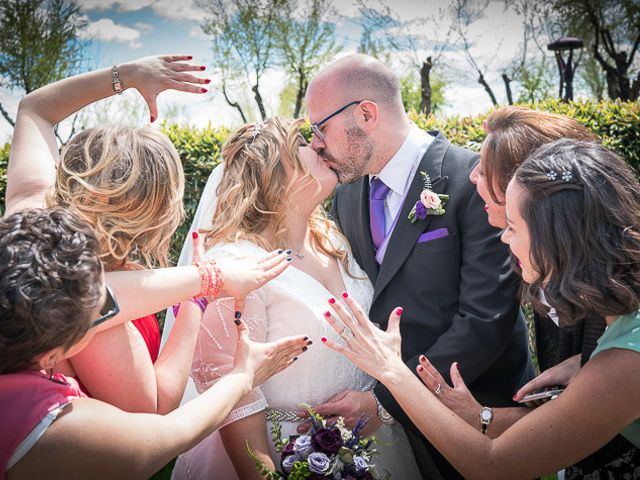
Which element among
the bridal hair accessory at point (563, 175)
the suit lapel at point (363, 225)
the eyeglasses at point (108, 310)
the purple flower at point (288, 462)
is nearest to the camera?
the eyeglasses at point (108, 310)

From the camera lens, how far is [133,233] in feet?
8.34

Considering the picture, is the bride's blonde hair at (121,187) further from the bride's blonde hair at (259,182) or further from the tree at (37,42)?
A: the tree at (37,42)

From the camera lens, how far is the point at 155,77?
122 inches

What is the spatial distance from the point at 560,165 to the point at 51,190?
196 centimetres

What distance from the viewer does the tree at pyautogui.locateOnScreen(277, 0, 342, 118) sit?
2555 centimetres

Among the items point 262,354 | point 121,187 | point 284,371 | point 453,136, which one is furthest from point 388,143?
point 453,136

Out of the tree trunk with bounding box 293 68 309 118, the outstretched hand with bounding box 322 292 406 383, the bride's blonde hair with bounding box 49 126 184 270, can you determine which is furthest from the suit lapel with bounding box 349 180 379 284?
the tree trunk with bounding box 293 68 309 118

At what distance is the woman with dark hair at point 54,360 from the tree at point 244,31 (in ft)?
77.7

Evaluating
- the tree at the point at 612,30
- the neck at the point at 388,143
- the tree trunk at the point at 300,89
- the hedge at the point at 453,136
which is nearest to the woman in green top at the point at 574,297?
the neck at the point at 388,143

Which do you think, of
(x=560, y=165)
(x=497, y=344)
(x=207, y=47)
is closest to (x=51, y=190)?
(x=560, y=165)

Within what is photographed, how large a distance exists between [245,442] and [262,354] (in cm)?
58

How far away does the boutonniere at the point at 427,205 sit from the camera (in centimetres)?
360

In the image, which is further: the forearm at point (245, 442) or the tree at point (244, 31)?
the tree at point (244, 31)

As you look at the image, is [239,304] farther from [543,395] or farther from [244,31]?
[244,31]
